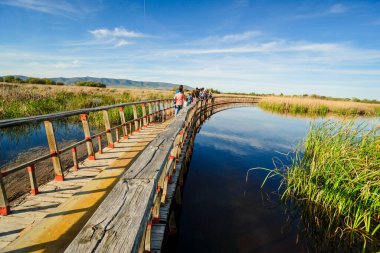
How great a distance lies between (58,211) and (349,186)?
5749 mm

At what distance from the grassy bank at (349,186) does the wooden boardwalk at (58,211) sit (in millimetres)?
4902

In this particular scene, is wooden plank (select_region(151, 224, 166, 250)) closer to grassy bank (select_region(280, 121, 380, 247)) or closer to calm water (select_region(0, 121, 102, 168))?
grassy bank (select_region(280, 121, 380, 247))

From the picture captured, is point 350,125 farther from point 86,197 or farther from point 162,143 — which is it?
point 86,197

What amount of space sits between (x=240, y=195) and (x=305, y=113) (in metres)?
26.9

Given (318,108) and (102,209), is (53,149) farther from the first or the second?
(318,108)

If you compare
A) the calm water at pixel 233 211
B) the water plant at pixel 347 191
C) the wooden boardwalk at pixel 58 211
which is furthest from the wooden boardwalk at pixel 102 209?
the water plant at pixel 347 191

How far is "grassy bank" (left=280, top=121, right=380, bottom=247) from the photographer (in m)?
4.21

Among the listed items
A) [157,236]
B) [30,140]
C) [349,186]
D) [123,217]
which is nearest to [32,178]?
[157,236]

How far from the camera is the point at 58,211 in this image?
125 inches

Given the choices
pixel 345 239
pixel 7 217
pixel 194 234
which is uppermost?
pixel 7 217

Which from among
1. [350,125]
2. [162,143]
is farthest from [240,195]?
Result: [162,143]

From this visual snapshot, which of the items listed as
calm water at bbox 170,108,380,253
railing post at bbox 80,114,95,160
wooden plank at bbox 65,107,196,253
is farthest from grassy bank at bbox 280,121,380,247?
railing post at bbox 80,114,95,160

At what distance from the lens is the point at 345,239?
448 centimetres

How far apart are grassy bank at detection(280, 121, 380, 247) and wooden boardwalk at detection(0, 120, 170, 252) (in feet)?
16.1
